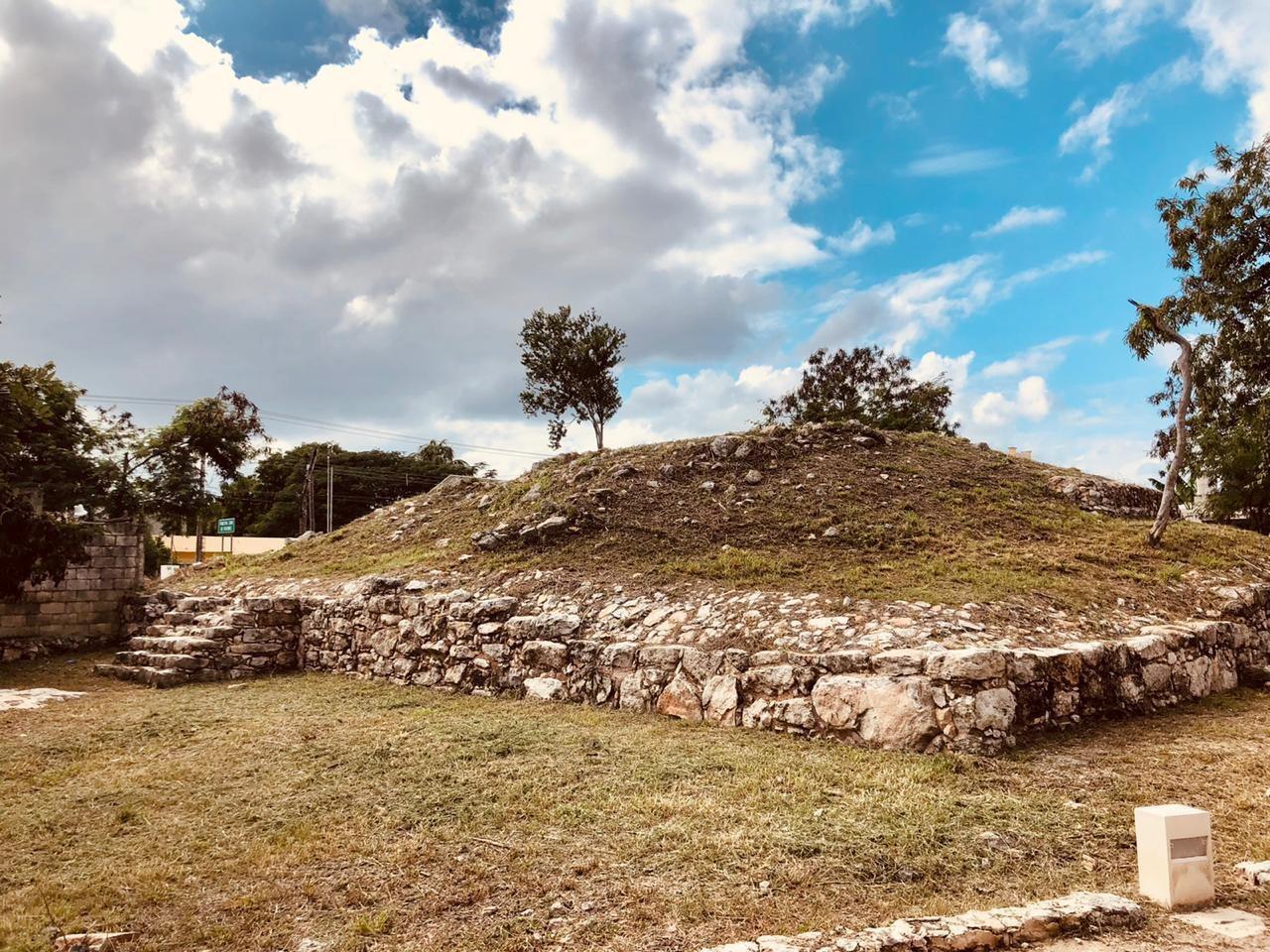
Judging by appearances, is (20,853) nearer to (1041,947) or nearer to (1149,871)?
(1041,947)

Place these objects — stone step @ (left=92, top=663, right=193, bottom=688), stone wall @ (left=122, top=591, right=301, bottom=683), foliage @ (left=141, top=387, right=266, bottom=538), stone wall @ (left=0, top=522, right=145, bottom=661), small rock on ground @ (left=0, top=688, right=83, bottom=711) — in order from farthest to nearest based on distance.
Result: foliage @ (left=141, top=387, right=266, bottom=538)
stone wall @ (left=0, top=522, right=145, bottom=661)
stone wall @ (left=122, top=591, right=301, bottom=683)
stone step @ (left=92, top=663, right=193, bottom=688)
small rock on ground @ (left=0, top=688, right=83, bottom=711)

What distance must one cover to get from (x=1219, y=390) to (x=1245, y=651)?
10.5m

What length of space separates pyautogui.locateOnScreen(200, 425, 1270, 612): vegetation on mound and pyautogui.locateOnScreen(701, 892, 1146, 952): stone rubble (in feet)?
16.6

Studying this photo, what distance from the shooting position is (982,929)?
11.3 ft

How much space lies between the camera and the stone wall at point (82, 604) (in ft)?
43.2

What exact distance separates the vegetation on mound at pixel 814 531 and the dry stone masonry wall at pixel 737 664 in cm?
107

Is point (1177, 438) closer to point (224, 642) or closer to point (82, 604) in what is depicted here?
point (224, 642)

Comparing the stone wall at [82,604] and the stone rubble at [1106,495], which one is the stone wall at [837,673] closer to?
the stone rubble at [1106,495]

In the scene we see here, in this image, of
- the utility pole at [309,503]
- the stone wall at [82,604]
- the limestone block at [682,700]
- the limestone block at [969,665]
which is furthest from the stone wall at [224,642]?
the utility pole at [309,503]

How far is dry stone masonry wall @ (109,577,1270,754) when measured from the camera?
6.48m

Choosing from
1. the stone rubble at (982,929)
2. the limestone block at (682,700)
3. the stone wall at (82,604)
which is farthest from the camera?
the stone wall at (82,604)

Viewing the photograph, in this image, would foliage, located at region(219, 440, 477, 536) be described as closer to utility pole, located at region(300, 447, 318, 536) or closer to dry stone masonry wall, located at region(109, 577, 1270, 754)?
utility pole, located at region(300, 447, 318, 536)

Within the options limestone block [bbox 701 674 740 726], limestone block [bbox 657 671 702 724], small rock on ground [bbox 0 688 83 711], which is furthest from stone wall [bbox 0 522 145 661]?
limestone block [bbox 701 674 740 726]

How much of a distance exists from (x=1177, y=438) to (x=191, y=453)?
21375 millimetres
